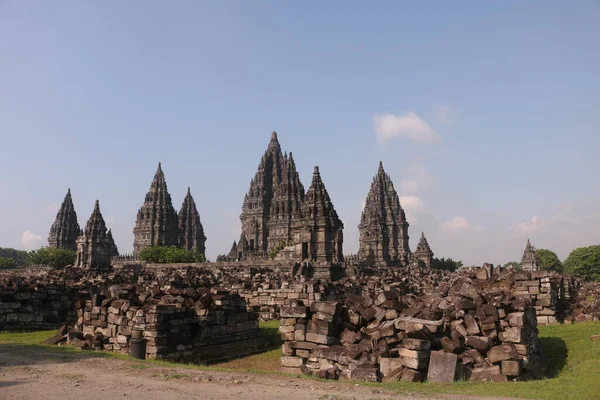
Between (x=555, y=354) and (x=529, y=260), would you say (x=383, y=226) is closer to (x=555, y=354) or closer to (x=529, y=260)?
(x=529, y=260)

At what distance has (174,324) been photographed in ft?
41.4

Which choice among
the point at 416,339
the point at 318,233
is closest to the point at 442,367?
the point at 416,339

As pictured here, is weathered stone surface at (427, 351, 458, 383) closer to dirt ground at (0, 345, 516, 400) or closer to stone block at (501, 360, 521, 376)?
stone block at (501, 360, 521, 376)

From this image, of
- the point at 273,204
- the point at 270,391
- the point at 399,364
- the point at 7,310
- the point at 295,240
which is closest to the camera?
the point at 270,391

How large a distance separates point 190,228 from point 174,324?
84.1m

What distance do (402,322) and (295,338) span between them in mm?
2788

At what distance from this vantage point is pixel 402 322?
9.59 m

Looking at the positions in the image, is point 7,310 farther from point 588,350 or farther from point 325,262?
point 325,262

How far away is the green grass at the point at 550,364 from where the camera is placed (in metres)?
7.48

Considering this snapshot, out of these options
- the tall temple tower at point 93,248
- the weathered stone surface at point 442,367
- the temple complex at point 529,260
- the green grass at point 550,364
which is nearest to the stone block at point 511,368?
the green grass at point 550,364

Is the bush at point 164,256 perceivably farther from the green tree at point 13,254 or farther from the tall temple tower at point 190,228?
the green tree at point 13,254

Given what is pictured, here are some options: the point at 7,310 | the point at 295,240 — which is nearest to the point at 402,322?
the point at 7,310

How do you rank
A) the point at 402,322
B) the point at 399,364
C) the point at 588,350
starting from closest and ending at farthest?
the point at 399,364 → the point at 402,322 → the point at 588,350

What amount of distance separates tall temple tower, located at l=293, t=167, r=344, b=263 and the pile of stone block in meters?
23.9
